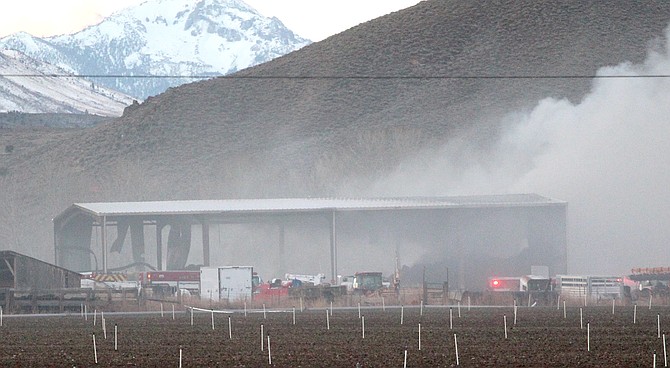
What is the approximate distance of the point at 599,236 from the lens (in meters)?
104

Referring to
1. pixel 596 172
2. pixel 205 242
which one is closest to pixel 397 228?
pixel 205 242

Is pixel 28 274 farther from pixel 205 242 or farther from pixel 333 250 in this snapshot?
pixel 333 250

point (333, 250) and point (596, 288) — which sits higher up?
point (333, 250)

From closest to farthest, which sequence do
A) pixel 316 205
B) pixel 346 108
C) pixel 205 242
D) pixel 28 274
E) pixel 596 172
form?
pixel 28 274
pixel 316 205
pixel 205 242
pixel 596 172
pixel 346 108

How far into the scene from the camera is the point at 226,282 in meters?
79.8

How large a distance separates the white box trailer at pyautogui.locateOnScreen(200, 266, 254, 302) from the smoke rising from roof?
94.0 ft

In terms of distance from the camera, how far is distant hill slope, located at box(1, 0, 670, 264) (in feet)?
446

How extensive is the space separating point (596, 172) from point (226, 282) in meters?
38.6

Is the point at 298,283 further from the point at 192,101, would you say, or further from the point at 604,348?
the point at 192,101

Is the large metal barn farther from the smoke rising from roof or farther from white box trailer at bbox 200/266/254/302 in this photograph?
the smoke rising from roof

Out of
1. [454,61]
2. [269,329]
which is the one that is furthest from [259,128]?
[269,329]

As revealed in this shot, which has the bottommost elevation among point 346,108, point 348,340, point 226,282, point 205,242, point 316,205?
point 348,340

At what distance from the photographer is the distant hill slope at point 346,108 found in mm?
135875

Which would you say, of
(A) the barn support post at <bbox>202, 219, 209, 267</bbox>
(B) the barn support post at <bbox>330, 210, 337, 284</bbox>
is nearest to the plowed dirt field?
(B) the barn support post at <bbox>330, 210, 337, 284</bbox>
